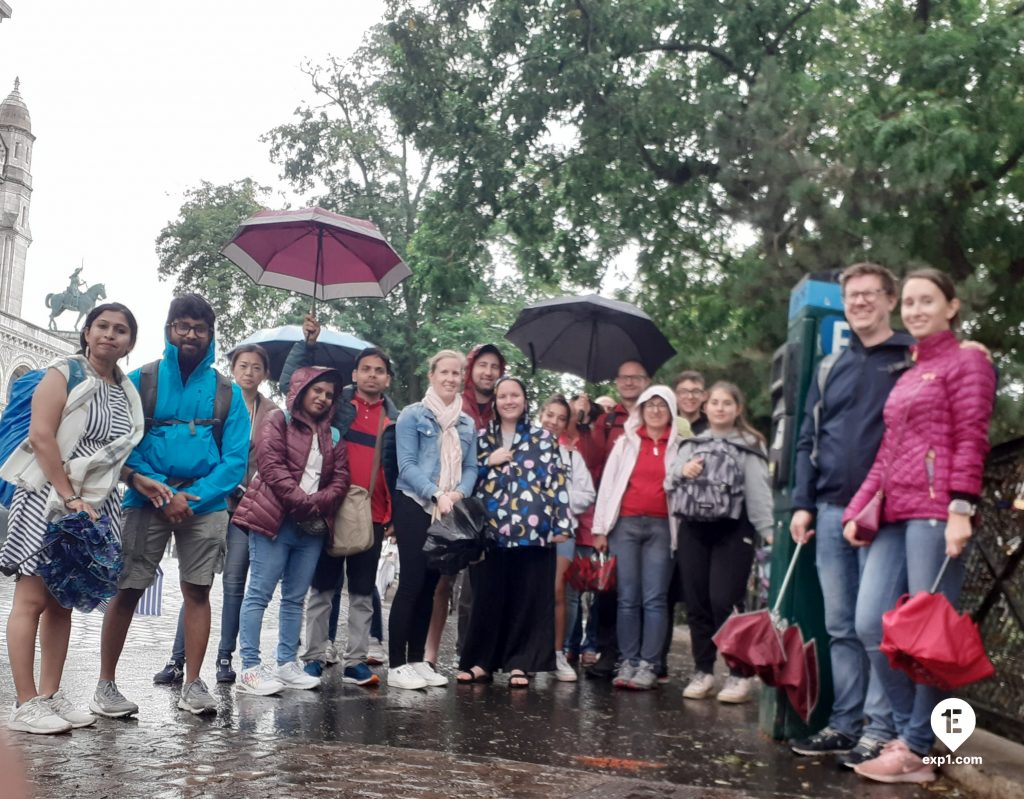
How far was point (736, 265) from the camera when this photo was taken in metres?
14.6

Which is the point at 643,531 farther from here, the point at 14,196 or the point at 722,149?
the point at 14,196

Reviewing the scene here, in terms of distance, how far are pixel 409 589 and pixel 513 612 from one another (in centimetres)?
79

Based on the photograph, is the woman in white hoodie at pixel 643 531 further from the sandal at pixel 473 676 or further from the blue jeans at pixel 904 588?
the blue jeans at pixel 904 588

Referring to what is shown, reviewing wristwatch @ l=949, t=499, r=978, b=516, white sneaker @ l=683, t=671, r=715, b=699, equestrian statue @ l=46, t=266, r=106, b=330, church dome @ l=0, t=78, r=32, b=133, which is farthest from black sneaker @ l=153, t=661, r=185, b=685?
church dome @ l=0, t=78, r=32, b=133

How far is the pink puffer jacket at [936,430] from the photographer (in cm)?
488

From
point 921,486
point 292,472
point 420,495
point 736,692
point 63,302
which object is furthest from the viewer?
point 63,302

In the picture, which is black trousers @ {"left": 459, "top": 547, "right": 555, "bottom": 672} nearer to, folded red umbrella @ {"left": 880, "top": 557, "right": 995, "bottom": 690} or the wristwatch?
folded red umbrella @ {"left": 880, "top": 557, "right": 995, "bottom": 690}

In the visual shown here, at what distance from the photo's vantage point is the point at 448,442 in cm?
753

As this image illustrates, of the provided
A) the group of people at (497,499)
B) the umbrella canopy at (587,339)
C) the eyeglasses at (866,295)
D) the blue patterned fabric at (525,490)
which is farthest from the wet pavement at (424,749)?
the umbrella canopy at (587,339)

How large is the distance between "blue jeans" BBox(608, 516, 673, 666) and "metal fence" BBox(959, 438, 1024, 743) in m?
2.42

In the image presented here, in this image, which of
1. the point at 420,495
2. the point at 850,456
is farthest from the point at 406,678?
the point at 850,456

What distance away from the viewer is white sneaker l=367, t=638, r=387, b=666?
8930 mm

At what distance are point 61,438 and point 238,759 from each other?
1.67 m

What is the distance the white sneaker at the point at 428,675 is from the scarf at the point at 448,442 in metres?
1.10
